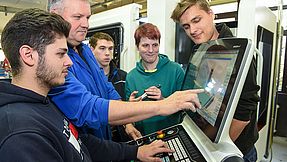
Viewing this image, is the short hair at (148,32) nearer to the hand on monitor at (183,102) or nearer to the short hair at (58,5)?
the short hair at (58,5)

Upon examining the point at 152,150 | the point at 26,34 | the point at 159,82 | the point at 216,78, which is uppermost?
the point at 26,34

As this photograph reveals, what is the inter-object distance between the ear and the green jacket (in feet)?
3.66

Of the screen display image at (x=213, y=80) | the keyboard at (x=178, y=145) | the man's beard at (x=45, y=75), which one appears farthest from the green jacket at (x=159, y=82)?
the man's beard at (x=45, y=75)

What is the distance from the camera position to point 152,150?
3.96ft

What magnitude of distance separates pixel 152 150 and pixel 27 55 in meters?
0.73

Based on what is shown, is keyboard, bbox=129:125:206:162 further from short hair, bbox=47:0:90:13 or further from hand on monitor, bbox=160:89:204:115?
short hair, bbox=47:0:90:13

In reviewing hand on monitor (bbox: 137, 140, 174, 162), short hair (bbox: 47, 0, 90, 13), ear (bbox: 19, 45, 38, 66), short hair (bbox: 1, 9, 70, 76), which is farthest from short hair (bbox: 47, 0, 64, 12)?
hand on monitor (bbox: 137, 140, 174, 162)

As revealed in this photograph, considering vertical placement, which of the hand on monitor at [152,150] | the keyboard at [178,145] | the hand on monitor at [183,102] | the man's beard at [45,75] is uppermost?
the man's beard at [45,75]

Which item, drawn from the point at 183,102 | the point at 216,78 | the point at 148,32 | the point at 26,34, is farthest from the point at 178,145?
the point at 148,32

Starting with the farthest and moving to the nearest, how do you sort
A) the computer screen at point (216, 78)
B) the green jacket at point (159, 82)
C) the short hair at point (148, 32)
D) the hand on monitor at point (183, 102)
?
the short hair at point (148, 32) → the green jacket at point (159, 82) → the hand on monitor at point (183, 102) → the computer screen at point (216, 78)

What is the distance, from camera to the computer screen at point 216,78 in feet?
2.70

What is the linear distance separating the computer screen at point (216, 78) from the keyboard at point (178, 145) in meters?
0.10

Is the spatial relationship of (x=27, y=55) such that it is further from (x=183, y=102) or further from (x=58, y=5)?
(x=183, y=102)

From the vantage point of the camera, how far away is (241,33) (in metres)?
2.08
